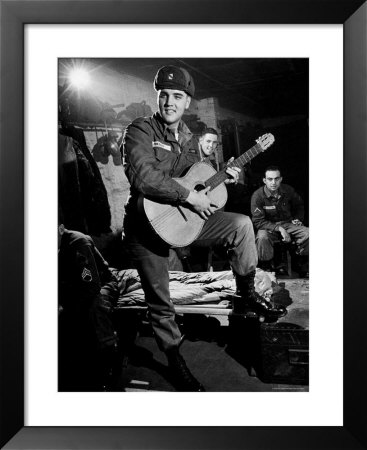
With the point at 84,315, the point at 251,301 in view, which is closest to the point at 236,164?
the point at 251,301

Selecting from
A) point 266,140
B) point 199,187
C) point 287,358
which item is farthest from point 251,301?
point 266,140

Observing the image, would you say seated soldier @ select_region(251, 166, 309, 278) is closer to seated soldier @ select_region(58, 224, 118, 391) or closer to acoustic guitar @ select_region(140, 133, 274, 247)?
acoustic guitar @ select_region(140, 133, 274, 247)

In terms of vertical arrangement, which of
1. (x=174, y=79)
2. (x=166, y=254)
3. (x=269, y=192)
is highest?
(x=174, y=79)

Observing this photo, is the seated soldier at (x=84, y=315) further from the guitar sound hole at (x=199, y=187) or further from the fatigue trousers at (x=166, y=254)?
Answer: the guitar sound hole at (x=199, y=187)

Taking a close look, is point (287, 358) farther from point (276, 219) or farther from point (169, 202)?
point (169, 202)

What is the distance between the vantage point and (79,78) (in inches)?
61.3

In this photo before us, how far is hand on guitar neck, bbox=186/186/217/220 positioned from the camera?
5.22ft

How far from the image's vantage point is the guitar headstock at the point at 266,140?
5.16 feet

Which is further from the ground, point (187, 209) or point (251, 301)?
point (187, 209)

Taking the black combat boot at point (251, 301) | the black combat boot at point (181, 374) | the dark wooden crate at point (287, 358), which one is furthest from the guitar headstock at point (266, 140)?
the black combat boot at point (181, 374)

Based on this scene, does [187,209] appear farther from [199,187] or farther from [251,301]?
[251,301]

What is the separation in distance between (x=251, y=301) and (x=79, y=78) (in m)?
1.08

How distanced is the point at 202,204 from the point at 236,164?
20 centimetres
